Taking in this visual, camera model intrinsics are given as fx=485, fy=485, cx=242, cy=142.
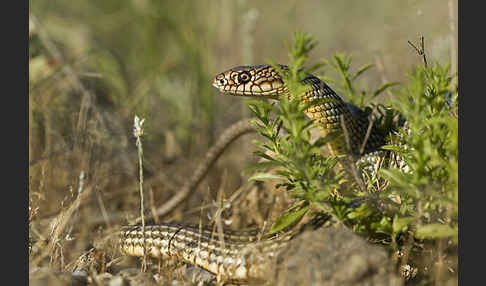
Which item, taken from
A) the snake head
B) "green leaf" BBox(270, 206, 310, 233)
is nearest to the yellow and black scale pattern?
the snake head

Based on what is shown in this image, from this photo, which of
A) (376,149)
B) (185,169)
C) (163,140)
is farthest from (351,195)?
(163,140)

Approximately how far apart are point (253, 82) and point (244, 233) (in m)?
1.11

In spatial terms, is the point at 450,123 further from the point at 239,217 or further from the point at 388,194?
the point at 239,217

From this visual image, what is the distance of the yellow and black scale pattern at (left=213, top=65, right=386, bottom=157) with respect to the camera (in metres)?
3.52

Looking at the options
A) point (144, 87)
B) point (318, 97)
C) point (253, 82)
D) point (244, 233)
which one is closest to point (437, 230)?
point (244, 233)

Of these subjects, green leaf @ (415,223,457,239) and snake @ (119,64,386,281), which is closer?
green leaf @ (415,223,457,239)

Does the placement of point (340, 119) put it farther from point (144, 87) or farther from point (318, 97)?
point (144, 87)

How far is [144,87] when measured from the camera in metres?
6.27

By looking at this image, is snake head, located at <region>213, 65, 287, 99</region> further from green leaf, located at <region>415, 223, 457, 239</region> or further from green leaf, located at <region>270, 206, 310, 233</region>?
green leaf, located at <region>415, 223, 457, 239</region>

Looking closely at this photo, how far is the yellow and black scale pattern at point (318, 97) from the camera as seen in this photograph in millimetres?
3516

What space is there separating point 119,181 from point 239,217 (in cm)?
168

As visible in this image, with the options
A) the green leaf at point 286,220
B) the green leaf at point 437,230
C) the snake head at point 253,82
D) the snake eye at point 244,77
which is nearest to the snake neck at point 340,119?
the snake head at point 253,82

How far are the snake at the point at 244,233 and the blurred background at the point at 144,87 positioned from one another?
49cm

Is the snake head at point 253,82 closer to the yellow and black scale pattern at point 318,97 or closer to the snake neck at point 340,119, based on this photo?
the yellow and black scale pattern at point 318,97
